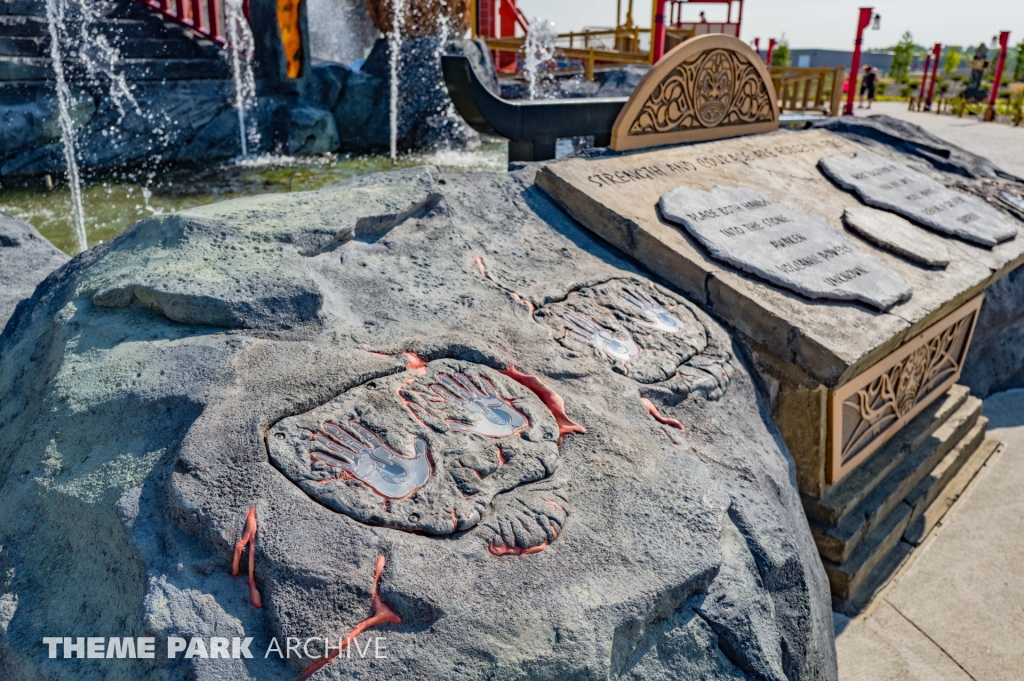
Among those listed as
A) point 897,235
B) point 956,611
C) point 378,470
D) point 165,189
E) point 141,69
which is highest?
point 141,69

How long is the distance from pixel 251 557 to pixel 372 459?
27 cm

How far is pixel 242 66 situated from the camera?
8352 millimetres

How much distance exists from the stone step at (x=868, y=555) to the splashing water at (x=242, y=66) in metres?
7.14

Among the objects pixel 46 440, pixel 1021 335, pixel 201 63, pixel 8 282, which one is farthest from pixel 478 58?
pixel 46 440

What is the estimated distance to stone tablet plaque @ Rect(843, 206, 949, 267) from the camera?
245 cm

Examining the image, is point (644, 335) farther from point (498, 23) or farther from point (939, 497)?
point (498, 23)

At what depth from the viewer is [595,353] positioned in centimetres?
175

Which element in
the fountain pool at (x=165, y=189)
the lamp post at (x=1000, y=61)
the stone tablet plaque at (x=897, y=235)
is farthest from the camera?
the lamp post at (x=1000, y=61)

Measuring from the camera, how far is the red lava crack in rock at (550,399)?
1479 millimetres

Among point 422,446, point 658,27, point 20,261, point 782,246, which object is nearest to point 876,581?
point 782,246

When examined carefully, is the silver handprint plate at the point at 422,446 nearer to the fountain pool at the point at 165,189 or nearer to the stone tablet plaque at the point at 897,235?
the stone tablet plaque at the point at 897,235

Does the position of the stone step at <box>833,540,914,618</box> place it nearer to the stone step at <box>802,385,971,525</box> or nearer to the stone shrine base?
the stone shrine base

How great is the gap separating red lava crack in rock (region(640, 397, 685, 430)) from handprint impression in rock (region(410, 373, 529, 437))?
337mm

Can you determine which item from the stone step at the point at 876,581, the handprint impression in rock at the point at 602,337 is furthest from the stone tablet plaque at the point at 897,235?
the handprint impression in rock at the point at 602,337
